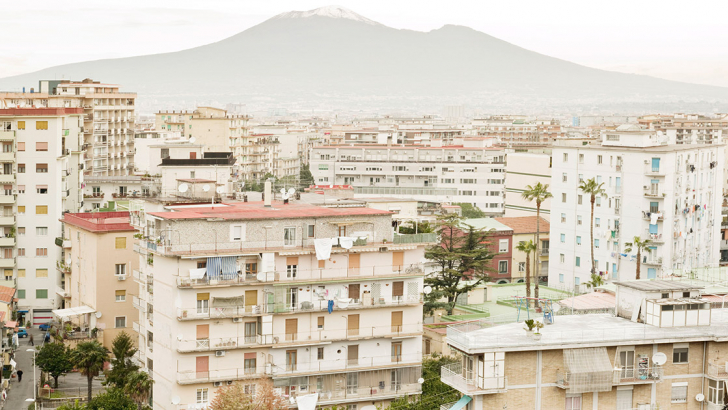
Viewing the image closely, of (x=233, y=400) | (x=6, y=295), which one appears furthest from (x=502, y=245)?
(x=233, y=400)

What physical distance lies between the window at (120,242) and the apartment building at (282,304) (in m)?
11.4

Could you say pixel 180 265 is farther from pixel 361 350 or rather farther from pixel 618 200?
pixel 618 200

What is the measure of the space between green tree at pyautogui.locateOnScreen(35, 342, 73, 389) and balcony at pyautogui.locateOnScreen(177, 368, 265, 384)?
13.2 m

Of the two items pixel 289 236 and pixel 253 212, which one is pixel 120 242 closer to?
pixel 253 212

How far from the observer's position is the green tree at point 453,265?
5184cm

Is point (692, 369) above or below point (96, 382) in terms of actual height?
above

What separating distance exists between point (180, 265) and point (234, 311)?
2554 millimetres

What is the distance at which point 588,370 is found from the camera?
98.1 ft

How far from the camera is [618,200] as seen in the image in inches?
2539

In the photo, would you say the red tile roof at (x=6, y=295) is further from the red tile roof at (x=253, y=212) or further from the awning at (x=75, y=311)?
the red tile roof at (x=253, y=212)

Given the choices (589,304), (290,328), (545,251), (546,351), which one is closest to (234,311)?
(290,328)

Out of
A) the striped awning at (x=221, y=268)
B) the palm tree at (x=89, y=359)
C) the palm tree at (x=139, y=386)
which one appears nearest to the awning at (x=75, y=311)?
the palm tree at (x=89, y=359)

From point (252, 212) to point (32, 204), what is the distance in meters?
30.7

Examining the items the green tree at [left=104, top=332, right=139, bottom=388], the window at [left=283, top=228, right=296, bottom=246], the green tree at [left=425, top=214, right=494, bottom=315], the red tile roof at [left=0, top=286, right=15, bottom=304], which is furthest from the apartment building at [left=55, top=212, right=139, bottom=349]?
the window at [left=283, top=228, right=296, bottom=246]
